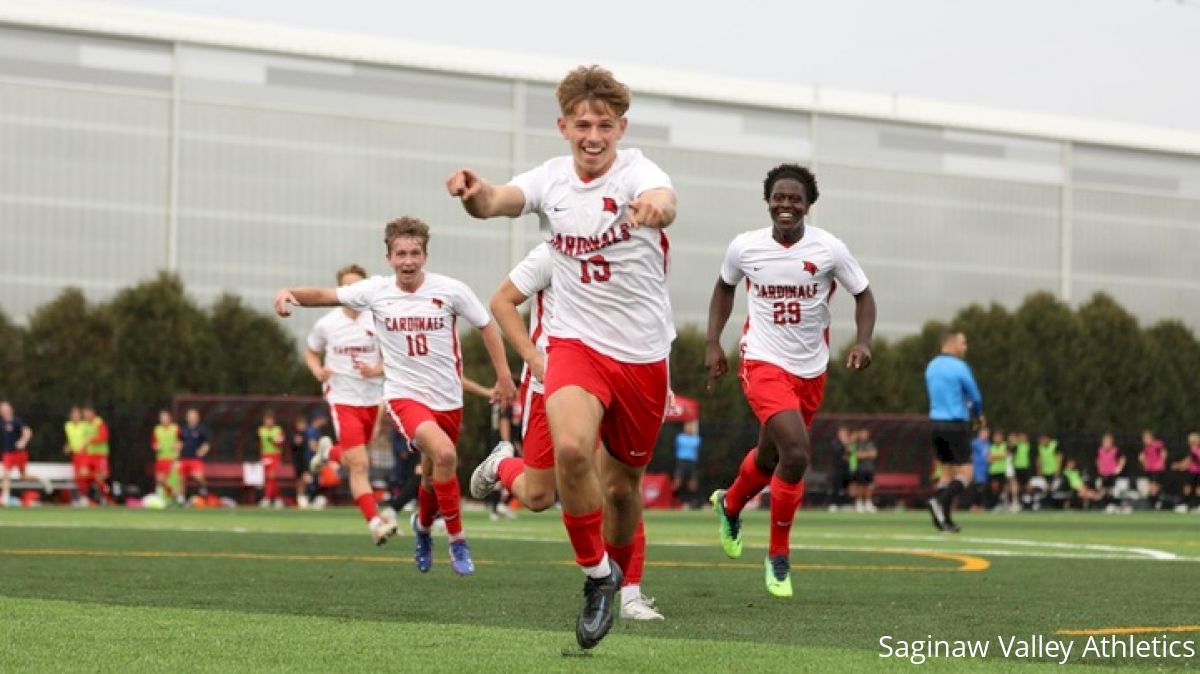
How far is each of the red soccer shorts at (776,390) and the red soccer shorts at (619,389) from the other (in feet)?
11.6

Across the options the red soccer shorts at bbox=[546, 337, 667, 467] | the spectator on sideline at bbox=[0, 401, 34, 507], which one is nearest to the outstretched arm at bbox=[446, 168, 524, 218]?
the red soccer shorts at bbox=[546, 337, 667, 467]

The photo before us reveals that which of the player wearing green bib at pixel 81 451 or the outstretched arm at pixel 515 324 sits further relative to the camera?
the player wearing green bib at pixel 81 451

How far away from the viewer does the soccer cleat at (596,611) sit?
778 cm

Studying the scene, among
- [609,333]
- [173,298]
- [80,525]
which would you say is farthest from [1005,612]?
[173,298]

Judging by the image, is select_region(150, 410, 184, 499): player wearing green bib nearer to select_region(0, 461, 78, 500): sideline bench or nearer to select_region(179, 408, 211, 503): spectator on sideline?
select_region(179, 408, 211, 503): spectator on sideline

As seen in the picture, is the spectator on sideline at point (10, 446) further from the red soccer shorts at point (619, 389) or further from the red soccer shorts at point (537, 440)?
the red soccer shorts at point (619, 389)

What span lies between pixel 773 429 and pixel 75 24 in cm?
5988

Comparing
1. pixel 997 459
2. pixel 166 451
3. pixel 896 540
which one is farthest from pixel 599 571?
pixel 997 459

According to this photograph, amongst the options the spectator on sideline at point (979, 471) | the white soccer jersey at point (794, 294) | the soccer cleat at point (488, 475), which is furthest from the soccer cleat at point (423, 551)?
the spectator on sideline at point (979, 471)

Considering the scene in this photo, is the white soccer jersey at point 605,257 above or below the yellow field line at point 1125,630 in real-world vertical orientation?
above

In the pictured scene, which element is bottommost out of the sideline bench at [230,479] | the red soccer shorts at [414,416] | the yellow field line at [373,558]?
the sideline bench at [230,479]

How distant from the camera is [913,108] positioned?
88.5m

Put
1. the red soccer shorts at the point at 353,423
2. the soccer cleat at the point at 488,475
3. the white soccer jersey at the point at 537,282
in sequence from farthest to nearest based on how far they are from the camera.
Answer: the red soccer shorts at the point at 353,423, the soccer cleat at the point at 488,475, the white soccer jersey at the point at 537,282

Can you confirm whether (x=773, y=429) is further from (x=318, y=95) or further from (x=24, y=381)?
(x=318, y=95)
